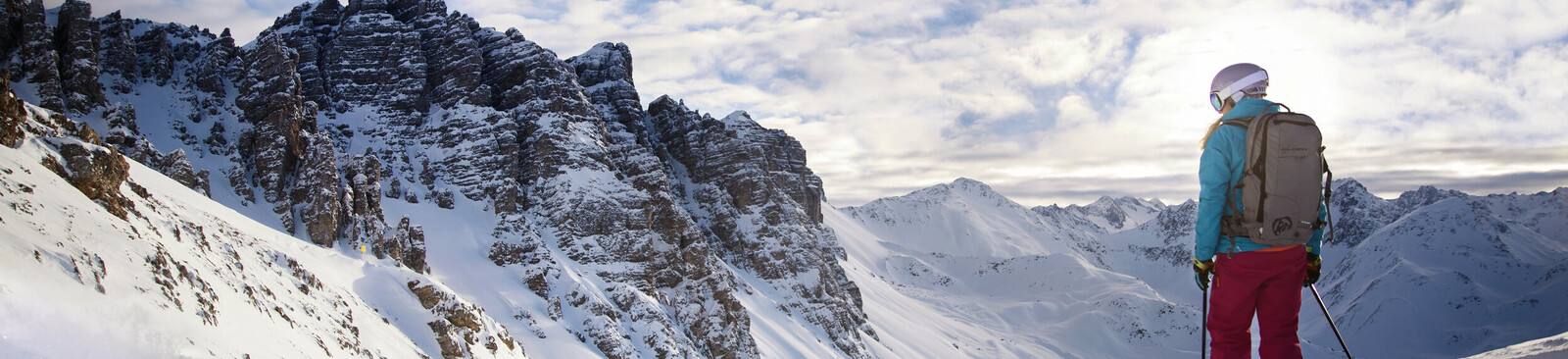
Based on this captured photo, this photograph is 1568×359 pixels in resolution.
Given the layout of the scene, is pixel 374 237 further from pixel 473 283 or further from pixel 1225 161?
Result: pixel 1225 161

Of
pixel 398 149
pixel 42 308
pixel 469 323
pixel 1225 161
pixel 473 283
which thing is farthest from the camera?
pixel 398 149

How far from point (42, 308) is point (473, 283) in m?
40.2

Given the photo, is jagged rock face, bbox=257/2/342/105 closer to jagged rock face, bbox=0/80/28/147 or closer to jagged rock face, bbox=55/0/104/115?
jagged rock face, bbox=55/0/104/115

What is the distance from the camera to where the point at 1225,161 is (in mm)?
8102

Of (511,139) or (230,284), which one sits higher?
(511,139)

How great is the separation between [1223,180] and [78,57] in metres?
58.5

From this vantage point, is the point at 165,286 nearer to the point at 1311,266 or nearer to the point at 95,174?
the point at 95,174

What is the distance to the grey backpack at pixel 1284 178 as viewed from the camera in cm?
760

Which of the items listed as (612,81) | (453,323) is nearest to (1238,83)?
(453,323)

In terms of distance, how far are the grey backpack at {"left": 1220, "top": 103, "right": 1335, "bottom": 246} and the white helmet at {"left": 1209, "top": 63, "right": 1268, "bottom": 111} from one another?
0.75m

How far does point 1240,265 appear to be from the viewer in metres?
8.12

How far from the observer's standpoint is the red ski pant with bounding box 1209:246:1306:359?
798 centimetres

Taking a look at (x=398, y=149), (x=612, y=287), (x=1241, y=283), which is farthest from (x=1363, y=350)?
(x=1241, y=283)

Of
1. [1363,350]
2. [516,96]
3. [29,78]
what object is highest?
[516,96]
